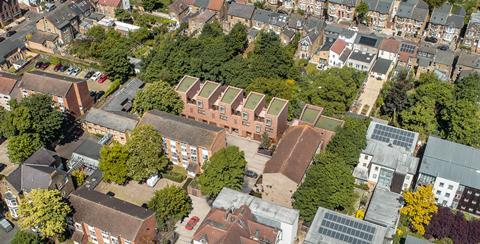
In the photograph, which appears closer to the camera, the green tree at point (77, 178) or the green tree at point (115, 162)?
the green tree at point (115, 162)

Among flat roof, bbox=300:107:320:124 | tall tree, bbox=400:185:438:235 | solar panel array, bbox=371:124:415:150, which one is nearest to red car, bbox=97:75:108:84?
flat roof, bbox=300:107:320:124

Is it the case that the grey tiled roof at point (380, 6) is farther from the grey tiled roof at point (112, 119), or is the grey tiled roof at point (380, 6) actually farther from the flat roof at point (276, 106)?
the grey tiled roof at point (112, 119)

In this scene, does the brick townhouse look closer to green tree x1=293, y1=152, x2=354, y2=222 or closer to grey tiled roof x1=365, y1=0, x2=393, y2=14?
green tree x1=293, y1=152, x2=354, y2=222

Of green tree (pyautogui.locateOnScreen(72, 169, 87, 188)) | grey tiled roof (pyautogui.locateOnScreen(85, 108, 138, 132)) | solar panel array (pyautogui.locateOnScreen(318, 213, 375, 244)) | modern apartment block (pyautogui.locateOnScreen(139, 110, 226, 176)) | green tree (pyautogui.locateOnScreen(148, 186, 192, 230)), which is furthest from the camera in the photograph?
grey tiled roof (pyautogui.locateOnScreen(85, 108, 138, 132))

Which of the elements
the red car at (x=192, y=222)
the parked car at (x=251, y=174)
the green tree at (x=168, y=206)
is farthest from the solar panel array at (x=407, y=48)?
the green tree at (x=168, y=206)

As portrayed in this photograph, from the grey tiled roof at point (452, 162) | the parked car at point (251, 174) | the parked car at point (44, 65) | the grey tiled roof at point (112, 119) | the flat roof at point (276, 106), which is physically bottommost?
the parked car at point (251, 174)

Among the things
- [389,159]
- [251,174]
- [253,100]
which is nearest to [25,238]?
[251,174]
